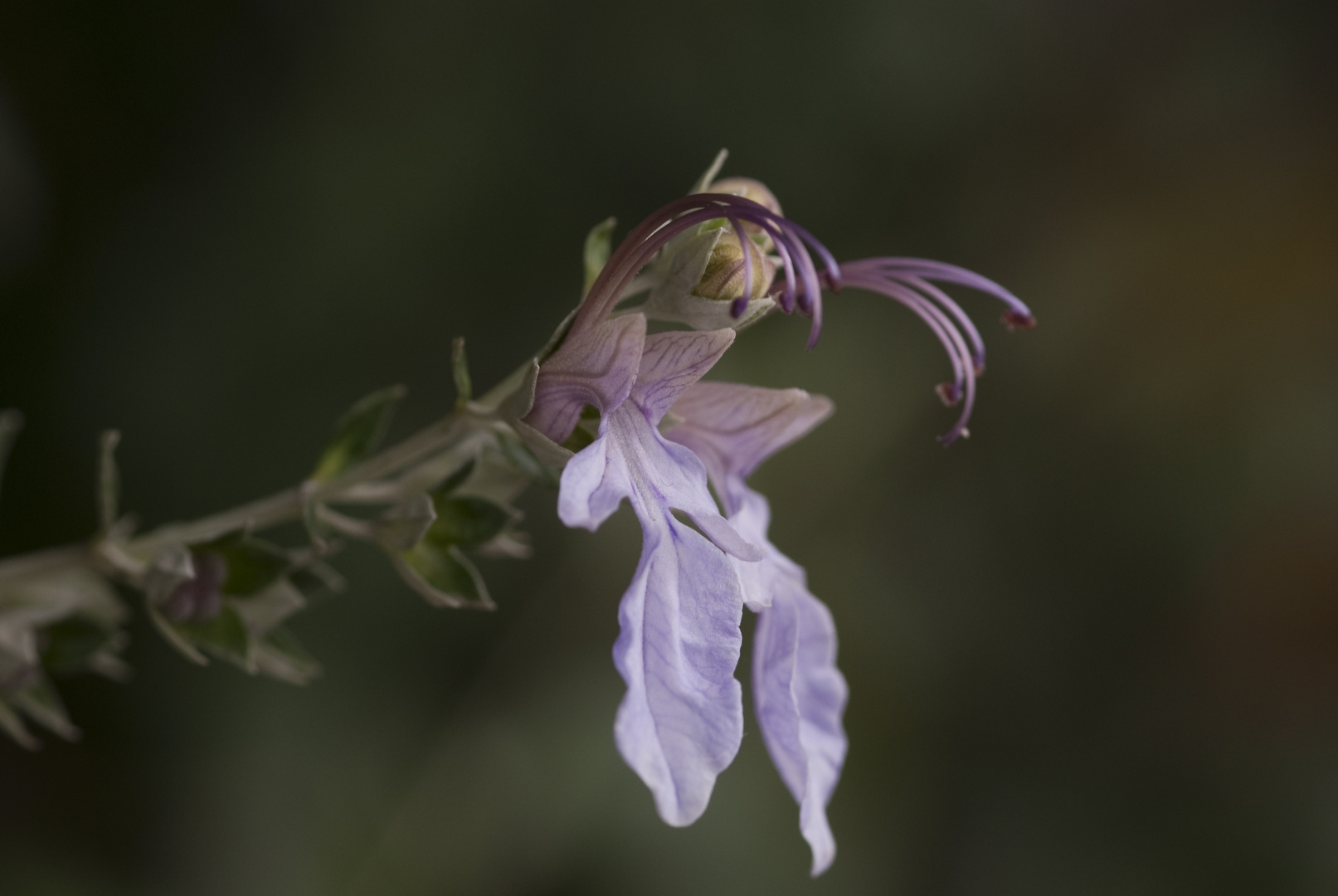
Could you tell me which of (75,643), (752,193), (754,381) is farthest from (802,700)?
(754,381)

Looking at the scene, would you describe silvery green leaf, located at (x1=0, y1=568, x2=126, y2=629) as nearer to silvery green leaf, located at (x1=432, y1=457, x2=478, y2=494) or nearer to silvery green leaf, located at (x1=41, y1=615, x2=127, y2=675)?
silvery green leaf, located at (x1=41, y1=615, x2=127, y2=675)

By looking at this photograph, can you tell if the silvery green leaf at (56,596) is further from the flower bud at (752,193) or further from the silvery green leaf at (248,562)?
the flower bud at (752,193)

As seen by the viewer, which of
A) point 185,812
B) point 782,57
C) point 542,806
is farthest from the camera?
point 782,57

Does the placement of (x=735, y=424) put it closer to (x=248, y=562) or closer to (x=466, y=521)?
(x=466, y=521)

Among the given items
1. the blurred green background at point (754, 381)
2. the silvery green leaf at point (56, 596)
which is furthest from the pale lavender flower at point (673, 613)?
the blurred green background at point (754, 381)

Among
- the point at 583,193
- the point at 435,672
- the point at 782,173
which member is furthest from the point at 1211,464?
the point at 435,672

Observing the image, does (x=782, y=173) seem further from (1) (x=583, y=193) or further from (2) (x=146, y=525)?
(2) (x=146, y=525)

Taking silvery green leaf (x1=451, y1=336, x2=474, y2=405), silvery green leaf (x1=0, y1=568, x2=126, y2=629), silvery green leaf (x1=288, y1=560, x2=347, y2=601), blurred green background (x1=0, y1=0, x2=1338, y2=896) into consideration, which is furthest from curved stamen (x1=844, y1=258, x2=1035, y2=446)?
blurred green background (x1=0, y1=0, x2=1338, y2=896)
